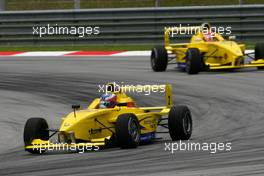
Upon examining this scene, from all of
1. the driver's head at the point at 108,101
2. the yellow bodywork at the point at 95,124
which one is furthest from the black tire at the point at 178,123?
the driver's head at the point at 108,101

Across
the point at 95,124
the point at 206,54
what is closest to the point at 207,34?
the point at 206,54

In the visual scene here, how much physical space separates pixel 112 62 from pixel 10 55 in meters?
3.99

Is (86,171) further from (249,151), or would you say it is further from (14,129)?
(14,129)

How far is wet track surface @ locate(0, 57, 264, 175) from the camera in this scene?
977cm

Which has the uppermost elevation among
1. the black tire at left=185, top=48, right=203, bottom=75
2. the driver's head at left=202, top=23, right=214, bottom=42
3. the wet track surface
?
the driver's head at left=202, top=23, right=214, bottom=42

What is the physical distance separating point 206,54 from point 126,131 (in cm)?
991

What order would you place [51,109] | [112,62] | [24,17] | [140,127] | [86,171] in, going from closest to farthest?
[86,171] < [140,127] < [51,109] < [112,62] < [24,17]

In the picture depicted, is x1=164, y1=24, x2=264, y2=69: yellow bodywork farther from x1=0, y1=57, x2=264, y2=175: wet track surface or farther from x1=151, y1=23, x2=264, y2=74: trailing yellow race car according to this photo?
x1=0, y1=57, x2=264, y2=175: wet track surface

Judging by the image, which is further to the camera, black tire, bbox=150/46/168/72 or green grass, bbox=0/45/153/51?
green grass, bbox=0/45/153/51

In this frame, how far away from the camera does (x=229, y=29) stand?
25859mm

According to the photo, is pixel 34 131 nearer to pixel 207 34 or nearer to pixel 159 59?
pixel 159 59

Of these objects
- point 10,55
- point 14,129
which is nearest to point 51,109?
point 14,129

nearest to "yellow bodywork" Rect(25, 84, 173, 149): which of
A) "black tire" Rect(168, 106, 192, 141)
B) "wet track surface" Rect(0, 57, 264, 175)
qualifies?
"wet track surface" Rect(0, 57, 264, 175)

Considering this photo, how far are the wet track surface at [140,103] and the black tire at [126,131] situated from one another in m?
0.14
